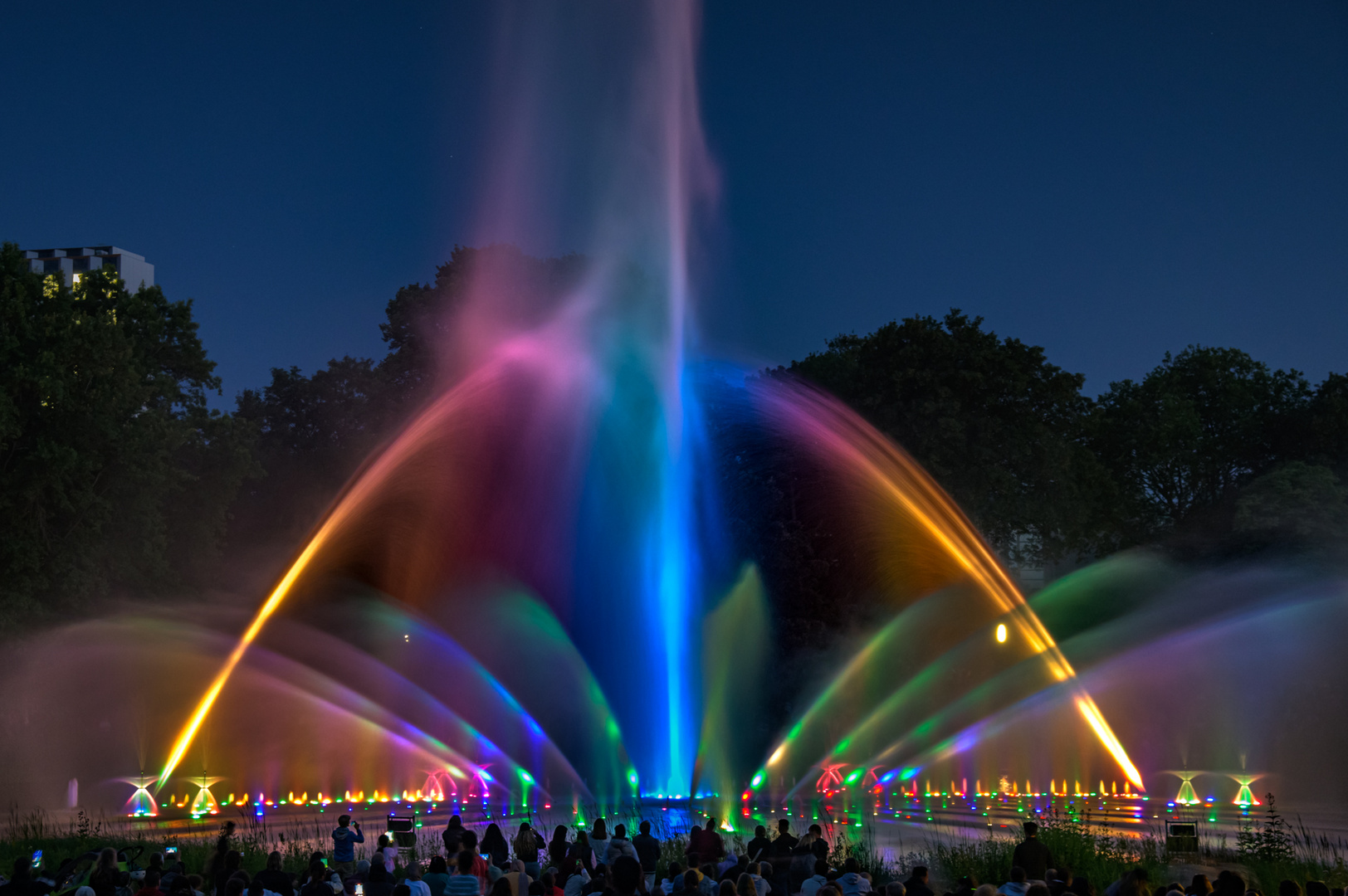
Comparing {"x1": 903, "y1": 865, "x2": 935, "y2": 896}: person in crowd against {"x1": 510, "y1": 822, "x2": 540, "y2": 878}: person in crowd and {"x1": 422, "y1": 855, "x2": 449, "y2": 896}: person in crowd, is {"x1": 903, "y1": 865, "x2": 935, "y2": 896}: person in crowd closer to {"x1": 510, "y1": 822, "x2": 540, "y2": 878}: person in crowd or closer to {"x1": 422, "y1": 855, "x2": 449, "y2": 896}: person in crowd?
{"x1": 422, "y1": 855, "x2": 449, "y2": 896}: person in crowd

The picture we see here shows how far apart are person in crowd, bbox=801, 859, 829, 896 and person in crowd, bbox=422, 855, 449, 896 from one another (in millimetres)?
3806

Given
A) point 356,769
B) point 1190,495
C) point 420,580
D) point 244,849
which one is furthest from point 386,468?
point 1190,495

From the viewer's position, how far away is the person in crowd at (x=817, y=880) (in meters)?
13.6

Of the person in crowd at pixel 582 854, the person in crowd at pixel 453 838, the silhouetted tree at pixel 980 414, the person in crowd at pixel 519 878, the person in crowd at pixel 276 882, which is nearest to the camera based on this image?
the person in crowd at pixel 519 878

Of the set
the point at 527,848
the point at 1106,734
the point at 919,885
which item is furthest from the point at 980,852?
the point at 1106,734

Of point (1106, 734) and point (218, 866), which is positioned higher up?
point (1106, 734)

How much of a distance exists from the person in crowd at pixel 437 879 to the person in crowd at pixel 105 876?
10.5 feet

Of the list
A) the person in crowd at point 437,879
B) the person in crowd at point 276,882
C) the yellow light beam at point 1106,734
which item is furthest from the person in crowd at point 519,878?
the yellow light beam at point 1106,734

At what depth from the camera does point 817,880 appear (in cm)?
1389

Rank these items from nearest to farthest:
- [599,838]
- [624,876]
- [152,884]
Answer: [624,876] → [152,884] → [599,838]

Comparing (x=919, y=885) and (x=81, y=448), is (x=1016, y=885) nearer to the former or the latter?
(x=919, y=885)

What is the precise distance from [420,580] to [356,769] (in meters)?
7.37

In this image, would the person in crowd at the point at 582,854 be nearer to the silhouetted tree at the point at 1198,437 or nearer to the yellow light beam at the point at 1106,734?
the yellow light beam at the point at 1106,734

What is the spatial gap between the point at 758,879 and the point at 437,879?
3459 millimetres
